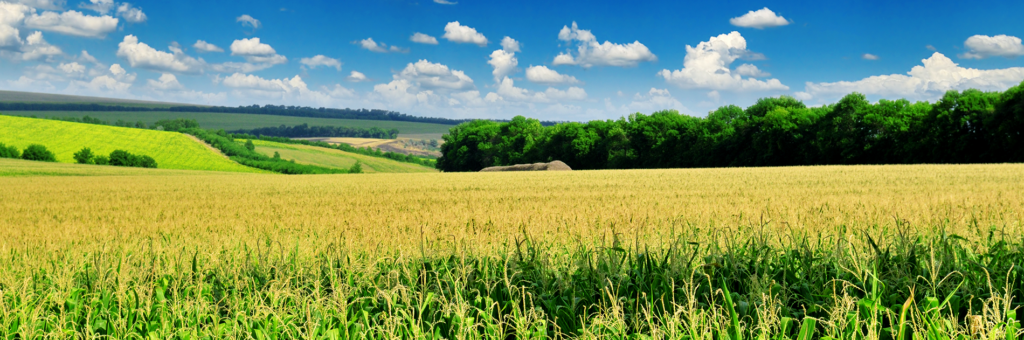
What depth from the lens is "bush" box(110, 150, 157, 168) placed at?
9356 cm

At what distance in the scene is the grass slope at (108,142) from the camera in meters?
99.5

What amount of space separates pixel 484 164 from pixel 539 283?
345 ft

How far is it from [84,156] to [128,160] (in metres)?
5.83

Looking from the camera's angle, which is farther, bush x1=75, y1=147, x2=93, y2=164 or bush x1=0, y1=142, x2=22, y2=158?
bush x1=75, y1=147, x2=93, y2=164

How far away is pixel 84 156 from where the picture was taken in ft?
303

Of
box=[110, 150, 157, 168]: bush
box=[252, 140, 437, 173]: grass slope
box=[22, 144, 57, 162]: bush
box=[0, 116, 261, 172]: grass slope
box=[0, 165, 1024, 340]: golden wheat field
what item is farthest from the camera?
box=[252, 140, 437, 173]: grass slope

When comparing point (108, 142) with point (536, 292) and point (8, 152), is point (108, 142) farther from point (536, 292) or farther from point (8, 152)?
point (536, 292)

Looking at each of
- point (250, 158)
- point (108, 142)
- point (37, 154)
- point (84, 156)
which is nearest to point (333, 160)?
point (250, 158)

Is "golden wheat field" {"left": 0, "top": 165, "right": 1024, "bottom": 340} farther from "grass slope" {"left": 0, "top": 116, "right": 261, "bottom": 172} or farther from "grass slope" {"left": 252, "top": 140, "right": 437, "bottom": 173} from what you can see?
"grass slope" {"left": 252, "top": 140, "right": 437, "bottom": 173}

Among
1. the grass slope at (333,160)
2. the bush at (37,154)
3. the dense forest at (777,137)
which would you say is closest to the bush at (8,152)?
the bush at (37,154)

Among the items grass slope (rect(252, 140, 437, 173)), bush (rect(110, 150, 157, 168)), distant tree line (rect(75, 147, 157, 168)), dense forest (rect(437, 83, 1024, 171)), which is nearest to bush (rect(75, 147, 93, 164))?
distant tree line (rect(75, 147, 157, 168))

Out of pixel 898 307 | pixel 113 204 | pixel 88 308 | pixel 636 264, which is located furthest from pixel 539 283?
pixel 113 204

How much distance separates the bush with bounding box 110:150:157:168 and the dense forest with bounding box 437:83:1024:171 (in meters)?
50.0

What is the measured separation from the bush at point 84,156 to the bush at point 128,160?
10.3 ft
